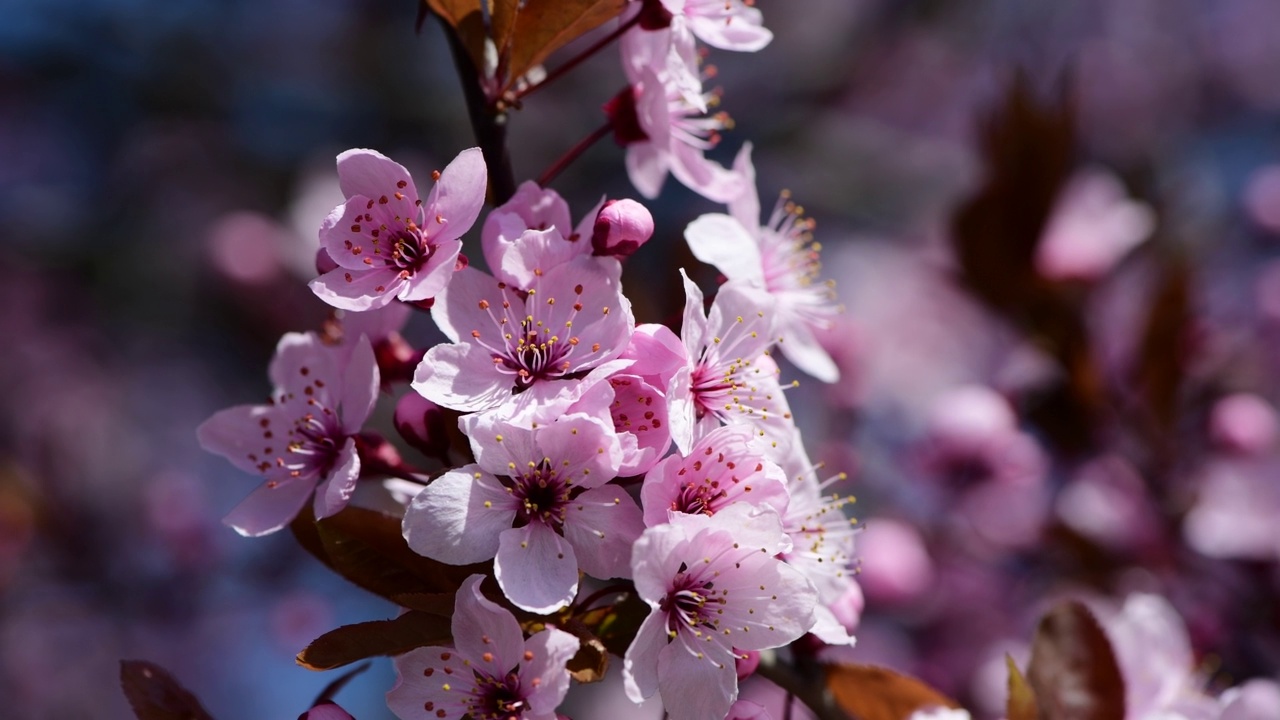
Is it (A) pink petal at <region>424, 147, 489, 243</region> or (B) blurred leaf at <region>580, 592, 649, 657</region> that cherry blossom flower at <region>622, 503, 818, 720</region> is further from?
(A) pink petal at <region>424, 147, 489, 243</region>

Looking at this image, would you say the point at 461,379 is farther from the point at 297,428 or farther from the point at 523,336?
the point at 297,428

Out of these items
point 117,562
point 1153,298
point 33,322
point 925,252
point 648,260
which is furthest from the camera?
point 33,322

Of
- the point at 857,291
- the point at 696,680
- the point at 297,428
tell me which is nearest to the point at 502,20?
the point at 297,428

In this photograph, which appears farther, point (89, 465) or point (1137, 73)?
point (1137, 73)

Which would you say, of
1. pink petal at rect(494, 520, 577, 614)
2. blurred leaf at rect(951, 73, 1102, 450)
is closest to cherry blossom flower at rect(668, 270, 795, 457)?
pink petal at rect(494, 520, 577, 614)

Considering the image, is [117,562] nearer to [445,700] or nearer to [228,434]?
[228,434]

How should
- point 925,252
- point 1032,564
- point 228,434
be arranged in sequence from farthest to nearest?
1. point 925,252
2. point 1032,564
3. point 228,434

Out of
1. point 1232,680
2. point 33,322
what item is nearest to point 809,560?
point 1232,680
